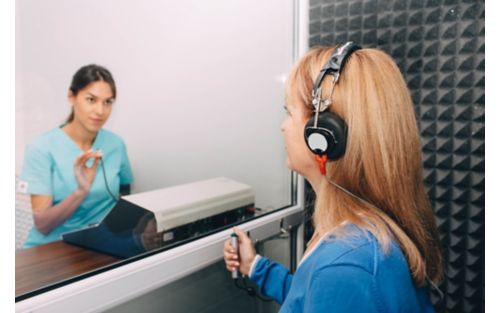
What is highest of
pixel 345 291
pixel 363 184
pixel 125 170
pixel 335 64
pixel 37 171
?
pixel 335 64

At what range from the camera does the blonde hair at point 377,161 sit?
0.67 metres

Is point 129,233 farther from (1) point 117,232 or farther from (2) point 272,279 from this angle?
(2) point 272,279

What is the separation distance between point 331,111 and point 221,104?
3.32 ft

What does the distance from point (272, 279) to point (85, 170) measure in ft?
4.18

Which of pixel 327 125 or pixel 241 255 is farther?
pixel 241 255

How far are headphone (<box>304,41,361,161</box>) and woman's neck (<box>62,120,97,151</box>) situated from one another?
149 centimetres

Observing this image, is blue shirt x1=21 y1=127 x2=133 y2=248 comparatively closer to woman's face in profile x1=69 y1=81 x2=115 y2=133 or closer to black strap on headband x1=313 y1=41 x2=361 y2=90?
woman's face in profile x1=69 y1=81 x2=115 y2=133

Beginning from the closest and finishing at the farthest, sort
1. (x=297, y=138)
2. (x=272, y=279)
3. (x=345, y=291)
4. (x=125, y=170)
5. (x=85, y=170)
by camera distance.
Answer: (x=345, y=291) < (x=297, y=138) < (x=272, y=279) < (x=85, y=170) < (x=125, y=170)

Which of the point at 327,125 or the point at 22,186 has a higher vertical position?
the point at 327,125

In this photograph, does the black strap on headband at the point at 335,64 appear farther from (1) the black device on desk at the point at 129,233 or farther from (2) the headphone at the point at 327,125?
(1) the black device on desk at the point at 129,233

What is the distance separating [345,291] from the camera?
0.57m

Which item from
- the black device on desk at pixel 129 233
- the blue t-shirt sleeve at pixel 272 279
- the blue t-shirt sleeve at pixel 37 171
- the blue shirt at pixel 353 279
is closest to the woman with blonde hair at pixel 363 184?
the blue shirt at pixel 353 279

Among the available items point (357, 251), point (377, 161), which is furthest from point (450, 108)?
point (357, 251)

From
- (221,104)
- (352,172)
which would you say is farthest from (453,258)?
(221,104)
